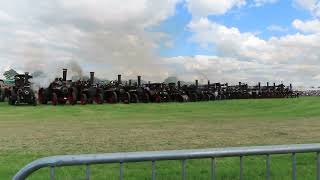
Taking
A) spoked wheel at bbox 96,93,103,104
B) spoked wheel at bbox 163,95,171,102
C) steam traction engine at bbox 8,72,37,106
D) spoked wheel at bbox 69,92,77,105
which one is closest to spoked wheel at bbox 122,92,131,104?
spoked wheel at bbox 96,93,103,104

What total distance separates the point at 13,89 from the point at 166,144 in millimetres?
28552

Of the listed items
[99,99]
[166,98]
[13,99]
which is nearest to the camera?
[13,99]

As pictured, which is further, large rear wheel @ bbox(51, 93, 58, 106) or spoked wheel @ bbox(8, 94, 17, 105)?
large rear wheel @ bbox(51, 93, 58, 106)

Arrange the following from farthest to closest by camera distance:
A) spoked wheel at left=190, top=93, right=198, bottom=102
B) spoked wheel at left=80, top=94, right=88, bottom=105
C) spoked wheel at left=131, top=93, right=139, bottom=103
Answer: spoked wheel at left=190, top=93, right=198, bottom=102
spoked wheel at left=131, top=93, right=139, bottom=103
spoked wheel at left=80, top=94, right=88, bottom=105

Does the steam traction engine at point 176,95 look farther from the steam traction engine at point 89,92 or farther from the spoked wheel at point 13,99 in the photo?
the spoked wheel at point 13,99

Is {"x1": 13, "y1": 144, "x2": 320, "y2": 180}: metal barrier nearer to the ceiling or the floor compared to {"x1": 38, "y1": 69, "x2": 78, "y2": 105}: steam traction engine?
nearer to the floor

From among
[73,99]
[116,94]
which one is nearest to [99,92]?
[116,94]

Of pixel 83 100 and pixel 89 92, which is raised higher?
pixel 89 92

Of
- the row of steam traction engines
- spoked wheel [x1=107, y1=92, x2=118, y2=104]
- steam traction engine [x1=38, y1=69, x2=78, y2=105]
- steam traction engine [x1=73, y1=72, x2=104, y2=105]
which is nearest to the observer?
the row of steam traction engines

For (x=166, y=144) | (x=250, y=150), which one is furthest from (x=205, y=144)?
(x=250, y=150)

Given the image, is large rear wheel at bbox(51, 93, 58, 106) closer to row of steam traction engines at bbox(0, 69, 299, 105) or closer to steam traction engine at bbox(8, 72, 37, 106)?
row of steam traction engines at bbox(0, 69, 299, 105)

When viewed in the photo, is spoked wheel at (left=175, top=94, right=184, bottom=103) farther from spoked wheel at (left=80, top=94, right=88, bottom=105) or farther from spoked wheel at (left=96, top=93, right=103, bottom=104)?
spoked wheel at (left=80, top=94, right=88, bottom=105)

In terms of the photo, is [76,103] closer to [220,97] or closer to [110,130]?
[110,130]

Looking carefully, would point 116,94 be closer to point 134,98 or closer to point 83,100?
point 134,98
